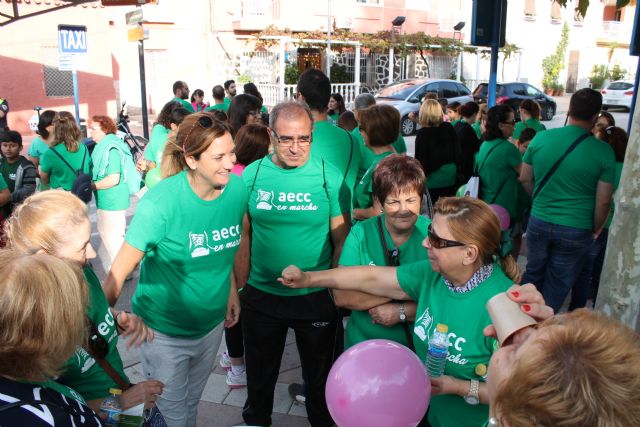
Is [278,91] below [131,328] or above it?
above

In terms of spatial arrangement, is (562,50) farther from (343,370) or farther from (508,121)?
(343,370)

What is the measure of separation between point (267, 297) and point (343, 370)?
3.73 feet

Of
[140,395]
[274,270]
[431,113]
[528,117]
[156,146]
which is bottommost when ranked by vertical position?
[140,395]

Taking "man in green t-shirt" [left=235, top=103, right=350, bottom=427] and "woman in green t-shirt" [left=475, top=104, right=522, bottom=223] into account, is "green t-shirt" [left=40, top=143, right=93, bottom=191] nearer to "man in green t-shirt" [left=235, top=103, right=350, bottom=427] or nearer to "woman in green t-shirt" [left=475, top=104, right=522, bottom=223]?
"man in green t-shirt" [left=235, top=103, right=350, bottom=427]

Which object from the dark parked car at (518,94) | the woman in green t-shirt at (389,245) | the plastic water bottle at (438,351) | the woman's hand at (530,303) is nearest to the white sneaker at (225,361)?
the woman in green t-shirt at (389,245)

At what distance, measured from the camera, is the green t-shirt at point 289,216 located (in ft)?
9.46

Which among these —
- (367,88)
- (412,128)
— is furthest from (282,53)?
(412,128)

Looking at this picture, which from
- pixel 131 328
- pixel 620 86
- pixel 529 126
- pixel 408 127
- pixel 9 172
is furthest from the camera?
pixel 620 86

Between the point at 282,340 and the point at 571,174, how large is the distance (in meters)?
2.42

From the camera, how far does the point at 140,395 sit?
1.95m

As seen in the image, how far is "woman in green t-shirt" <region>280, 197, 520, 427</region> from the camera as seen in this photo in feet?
6.18

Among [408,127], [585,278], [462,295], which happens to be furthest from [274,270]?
[408,127]

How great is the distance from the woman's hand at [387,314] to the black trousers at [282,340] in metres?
0.68

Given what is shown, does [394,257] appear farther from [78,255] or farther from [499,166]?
[499,166]
